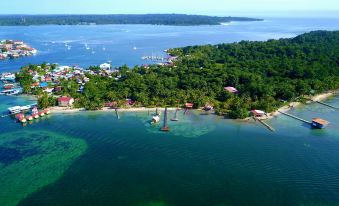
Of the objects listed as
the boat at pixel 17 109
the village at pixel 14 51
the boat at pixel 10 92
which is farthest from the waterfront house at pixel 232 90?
the village at pixel 14 51

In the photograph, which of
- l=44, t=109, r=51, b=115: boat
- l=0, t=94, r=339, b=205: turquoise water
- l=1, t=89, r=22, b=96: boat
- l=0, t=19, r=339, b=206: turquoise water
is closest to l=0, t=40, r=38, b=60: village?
l=1, t=89, r=22, b=96: boat

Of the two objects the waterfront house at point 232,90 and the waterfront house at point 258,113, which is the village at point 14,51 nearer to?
the waterfront house at point 232,90

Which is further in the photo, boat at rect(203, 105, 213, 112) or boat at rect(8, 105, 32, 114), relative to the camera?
boat at rect(203, 105, 213, 112)

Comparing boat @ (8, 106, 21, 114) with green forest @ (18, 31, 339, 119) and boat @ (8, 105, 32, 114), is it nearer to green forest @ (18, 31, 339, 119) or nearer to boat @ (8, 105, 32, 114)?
boat @ (8, 105, 32, 114)

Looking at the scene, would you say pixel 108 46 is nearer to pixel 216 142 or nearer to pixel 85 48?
pixel 85 48

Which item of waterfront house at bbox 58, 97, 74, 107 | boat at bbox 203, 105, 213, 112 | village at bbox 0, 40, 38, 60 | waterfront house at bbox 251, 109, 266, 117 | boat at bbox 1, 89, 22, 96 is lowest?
village at bbox 0, 40, 38, 60

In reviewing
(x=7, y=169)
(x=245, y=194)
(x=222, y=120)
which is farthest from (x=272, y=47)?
(x=7, y=169)

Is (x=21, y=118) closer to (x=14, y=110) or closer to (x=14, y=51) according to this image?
(x=14, y=110)
